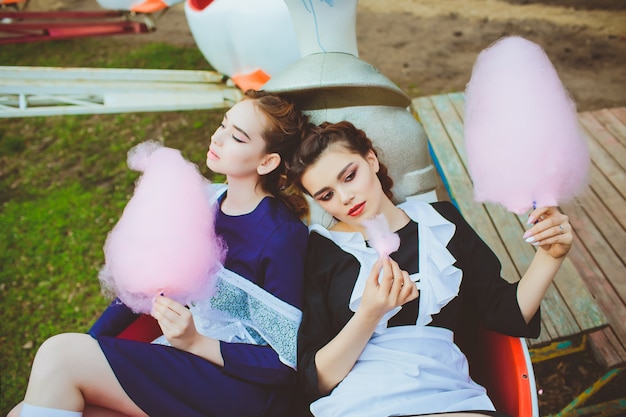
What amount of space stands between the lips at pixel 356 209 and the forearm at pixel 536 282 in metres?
0.52

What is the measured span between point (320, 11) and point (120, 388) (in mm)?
1396

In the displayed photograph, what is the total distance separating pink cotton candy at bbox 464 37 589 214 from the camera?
138 centimetres

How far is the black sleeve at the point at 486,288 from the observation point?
1514 millimetres

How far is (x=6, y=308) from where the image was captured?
10.3 feet

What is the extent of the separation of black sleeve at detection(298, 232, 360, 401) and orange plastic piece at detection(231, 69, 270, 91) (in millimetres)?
1871

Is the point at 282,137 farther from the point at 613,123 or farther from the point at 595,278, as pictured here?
the point at 613,123

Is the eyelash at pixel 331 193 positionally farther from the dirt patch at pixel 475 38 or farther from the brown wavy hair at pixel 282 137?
the dirt patch at pixel 475 38

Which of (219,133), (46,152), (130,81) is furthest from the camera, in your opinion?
(46,152)

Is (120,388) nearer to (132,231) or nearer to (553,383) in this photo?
(132,231)

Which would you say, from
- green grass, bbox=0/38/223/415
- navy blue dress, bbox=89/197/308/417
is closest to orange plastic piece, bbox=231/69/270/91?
green grass, bbox=0/38/223/415

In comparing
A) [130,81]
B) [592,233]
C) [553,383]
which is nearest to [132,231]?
[592,233]

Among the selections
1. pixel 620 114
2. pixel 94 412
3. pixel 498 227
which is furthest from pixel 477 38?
pixel 94 412

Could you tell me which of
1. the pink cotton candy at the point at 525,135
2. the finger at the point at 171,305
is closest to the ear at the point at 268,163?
the finger at the point at 171,305

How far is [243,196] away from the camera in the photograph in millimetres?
1756
